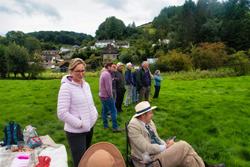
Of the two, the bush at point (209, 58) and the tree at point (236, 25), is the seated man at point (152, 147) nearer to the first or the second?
the bush at point (209, 58)

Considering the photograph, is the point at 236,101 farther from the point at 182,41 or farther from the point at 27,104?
the point at 182,41

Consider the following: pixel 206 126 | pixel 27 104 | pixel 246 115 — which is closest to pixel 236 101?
pixel 246 115

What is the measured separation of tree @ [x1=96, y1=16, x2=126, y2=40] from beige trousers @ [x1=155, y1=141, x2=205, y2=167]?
132m

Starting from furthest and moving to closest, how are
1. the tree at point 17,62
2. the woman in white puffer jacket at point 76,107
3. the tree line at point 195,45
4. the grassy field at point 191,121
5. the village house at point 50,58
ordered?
the village house at point 50,58
the tree at point 17,62
the tree line at point 195,45
the grassy field at point 191,121
the woman in white puffer jacket at point 76,107

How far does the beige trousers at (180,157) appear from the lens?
16.0ft

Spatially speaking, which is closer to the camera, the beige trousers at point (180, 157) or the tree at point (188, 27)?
the beige trousers at point (180, 157)

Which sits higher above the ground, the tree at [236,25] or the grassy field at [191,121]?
the tree at [236,25]

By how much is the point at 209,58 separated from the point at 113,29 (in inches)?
4227

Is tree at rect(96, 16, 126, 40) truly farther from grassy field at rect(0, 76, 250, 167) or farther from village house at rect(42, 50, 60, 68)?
grassy field at rect(0, 76, 250, 167)

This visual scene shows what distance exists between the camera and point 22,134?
5375 millimetres

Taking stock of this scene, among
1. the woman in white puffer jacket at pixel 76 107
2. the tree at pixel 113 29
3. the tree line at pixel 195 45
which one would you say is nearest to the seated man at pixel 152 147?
the woman in white puffer jacket at pixel 76 107

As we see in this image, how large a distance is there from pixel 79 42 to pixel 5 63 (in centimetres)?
12538

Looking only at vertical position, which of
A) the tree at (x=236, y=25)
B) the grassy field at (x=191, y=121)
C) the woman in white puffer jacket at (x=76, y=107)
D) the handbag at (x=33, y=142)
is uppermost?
the tree at (x=236, y=25)

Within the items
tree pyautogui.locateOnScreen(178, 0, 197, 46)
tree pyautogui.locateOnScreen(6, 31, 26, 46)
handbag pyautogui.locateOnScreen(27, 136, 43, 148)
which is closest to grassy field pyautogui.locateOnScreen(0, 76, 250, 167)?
handbag pyautogui.locateOnScreen(27, 136, 43, 148)
